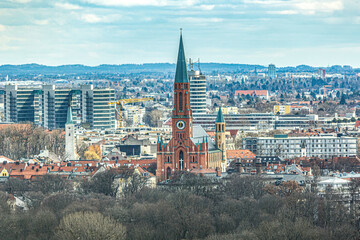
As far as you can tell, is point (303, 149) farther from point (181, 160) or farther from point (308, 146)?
point (181, 160)

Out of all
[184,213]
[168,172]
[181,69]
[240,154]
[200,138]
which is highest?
[181,69]

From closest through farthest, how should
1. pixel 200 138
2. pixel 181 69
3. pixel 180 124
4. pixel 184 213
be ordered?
pixel 184 213 → pixel 180 124 → pixel 181 69 → pixel 200 138

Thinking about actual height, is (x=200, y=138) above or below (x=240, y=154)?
above

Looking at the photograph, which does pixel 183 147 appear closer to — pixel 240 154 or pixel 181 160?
pixel 181 160

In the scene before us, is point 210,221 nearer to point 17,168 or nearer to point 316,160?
point 17,168

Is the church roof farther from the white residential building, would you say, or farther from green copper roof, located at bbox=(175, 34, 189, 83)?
the white residential building

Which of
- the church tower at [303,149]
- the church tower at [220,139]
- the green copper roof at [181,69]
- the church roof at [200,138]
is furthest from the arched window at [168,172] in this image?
the church tower at [303,149]

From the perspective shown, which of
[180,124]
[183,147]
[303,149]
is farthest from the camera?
[303,149]

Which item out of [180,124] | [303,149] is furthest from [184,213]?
[303,149]

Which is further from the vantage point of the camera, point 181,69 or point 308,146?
point 308,146

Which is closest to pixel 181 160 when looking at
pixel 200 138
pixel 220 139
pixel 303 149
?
pixel 200 138
